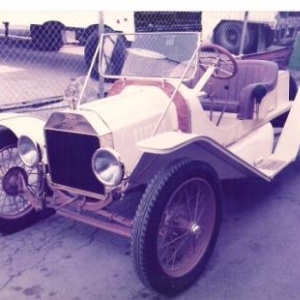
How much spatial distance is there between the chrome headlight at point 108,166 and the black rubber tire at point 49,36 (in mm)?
7414

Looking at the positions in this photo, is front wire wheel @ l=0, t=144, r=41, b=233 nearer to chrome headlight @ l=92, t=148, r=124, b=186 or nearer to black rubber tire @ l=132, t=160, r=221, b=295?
chrome headlight @ l=92, t=148, r=124, b=186

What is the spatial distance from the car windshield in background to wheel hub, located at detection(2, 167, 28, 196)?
3.45ft

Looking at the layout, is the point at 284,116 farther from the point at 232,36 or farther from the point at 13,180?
the point at 232,36

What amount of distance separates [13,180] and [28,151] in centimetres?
24

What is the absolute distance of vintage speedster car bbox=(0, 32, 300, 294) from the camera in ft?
8.32

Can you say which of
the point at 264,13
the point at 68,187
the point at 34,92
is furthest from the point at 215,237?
the point at 264,13

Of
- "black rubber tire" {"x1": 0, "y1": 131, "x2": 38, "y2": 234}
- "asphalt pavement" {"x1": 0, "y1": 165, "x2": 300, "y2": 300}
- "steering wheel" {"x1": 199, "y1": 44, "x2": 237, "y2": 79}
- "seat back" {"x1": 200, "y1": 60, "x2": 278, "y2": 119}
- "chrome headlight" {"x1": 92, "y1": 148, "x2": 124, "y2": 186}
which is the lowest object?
"asphalt pavement" {"x1": 0, "y1": 165, "x2": 300, "y2": 300}

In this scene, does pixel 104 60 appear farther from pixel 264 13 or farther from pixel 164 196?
pixel 264 13

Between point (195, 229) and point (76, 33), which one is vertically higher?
point (76, 33)

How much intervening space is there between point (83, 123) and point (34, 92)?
5.06 m

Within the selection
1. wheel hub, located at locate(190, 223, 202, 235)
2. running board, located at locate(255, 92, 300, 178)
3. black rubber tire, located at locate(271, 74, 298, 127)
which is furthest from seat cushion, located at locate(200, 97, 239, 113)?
wheel hub, located at locate(190, 223, 202, 235)

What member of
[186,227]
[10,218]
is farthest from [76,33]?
[186,227]

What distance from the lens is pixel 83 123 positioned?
8.91 feet

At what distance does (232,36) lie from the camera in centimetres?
1014
